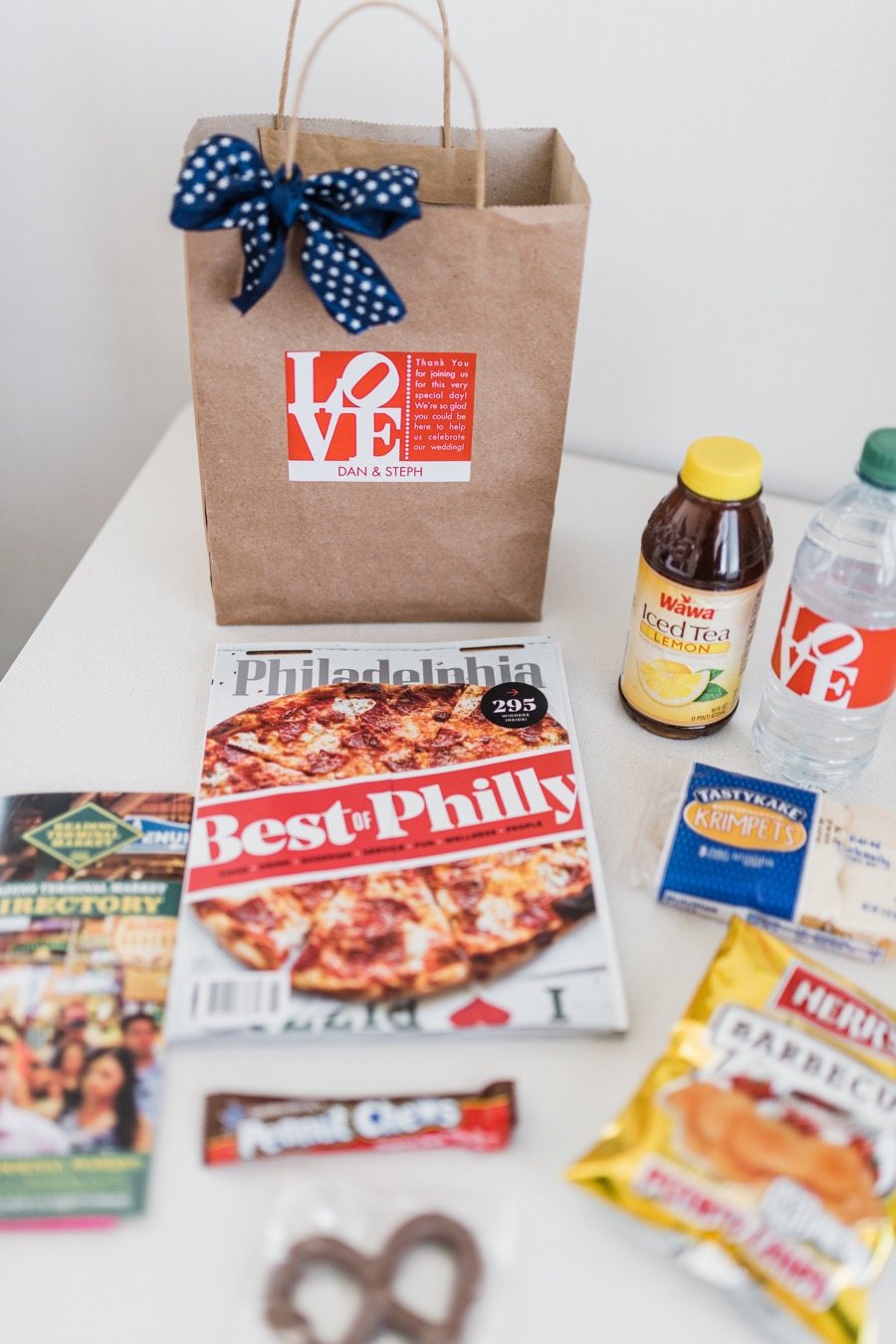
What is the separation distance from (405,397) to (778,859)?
1.31ft

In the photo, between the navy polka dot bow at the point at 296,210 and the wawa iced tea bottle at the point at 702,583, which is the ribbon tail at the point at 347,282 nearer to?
the navy polka dot bow at the point at 296,210

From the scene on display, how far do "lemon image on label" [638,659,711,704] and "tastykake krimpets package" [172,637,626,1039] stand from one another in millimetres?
66

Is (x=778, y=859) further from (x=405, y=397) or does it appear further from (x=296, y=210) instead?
(x=296, y=210)

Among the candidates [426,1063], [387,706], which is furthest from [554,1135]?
[387,706]

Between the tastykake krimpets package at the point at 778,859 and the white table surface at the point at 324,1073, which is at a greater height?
the tastykake krimpets package at the point at 778,859

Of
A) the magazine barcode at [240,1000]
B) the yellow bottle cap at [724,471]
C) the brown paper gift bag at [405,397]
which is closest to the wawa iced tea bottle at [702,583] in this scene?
the yellow bottle cap at [724,471]

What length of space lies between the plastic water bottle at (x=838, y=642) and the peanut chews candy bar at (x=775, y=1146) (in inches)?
7.8

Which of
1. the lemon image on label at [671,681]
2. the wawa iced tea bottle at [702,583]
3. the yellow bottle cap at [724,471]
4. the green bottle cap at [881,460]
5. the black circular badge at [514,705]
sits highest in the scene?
the green bottle cap at [881,460]

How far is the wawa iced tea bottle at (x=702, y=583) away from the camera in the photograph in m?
0.68

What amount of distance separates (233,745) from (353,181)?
14.9 inches

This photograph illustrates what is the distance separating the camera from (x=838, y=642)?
0.68 metres

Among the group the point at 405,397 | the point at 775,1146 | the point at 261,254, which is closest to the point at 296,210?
the point at 261,254

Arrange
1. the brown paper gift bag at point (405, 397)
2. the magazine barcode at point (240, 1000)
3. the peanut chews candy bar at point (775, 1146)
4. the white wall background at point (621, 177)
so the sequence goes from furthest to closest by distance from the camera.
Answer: the white wall background at point (621, 177)
the brown paper gift bag at point (405, 397)
the magazine barcode at point (240, 1000)
the peanut chews candy bar at point (775, 1146)

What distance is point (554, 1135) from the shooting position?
560 millimetres
